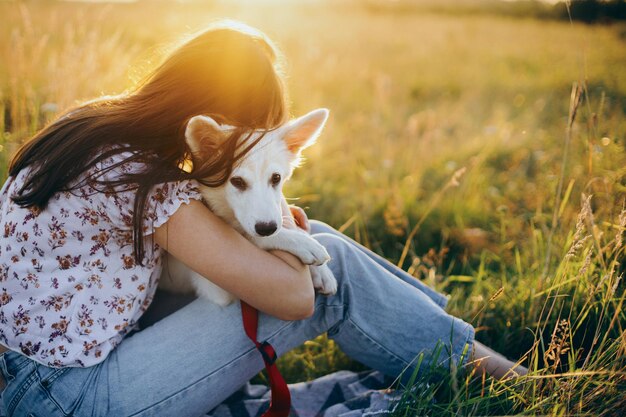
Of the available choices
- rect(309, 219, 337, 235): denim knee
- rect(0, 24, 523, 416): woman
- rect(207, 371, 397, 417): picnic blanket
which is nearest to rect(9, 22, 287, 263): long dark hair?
rect(0, 24, 523, 416): woman

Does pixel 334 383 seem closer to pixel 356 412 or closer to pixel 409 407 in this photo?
pixel 356 412

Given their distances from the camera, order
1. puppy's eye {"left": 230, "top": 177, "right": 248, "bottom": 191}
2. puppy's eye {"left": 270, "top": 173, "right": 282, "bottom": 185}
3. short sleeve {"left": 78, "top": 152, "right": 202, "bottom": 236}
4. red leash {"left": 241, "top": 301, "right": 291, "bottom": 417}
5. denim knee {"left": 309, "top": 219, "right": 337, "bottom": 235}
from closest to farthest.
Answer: short sleeve {"left": 78, "top": 152, "right": 202, "bottom": 236} → red leash {"left": 241, "top": 301, "right": 291, "bottom": 417} → puppy's eye {"left": 230, "top": 177, "right": 248, "bottom": 191} → puppy's eye {"left": 270, "top": 173, "right": 282, "bottom": 185} → denim knee {"left": 309, "top": 219, "right": 337, "bottom": 235}

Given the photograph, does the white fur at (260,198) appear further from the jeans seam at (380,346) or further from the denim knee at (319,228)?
the denim knee at (319,228)

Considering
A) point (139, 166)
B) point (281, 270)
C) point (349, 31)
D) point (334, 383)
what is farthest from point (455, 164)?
point (349, 31)

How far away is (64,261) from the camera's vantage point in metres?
1.58

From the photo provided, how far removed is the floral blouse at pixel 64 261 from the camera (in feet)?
5.09

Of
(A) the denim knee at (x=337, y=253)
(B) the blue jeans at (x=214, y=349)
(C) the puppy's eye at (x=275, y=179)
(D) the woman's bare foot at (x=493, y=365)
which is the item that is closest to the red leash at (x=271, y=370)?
(B) the blue jeans at (x=214, y=349)

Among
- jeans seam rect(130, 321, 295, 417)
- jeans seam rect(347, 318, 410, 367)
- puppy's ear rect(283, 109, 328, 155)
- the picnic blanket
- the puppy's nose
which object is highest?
puppy's ear rect(283, 109, 328, 155)

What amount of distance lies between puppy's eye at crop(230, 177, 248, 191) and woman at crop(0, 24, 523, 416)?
86 mm

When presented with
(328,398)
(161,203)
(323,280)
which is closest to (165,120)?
(161,203)

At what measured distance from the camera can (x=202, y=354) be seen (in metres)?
1.69

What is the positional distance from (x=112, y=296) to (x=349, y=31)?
11.4 meters

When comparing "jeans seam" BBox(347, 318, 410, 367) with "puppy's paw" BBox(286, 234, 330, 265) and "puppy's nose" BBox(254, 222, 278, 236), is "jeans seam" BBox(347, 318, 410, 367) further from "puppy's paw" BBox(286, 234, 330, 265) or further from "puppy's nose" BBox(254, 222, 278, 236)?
"puppy's nose" BBox(254, 222, 278, 236)

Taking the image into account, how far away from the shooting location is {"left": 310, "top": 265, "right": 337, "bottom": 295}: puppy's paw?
1.85 metres
